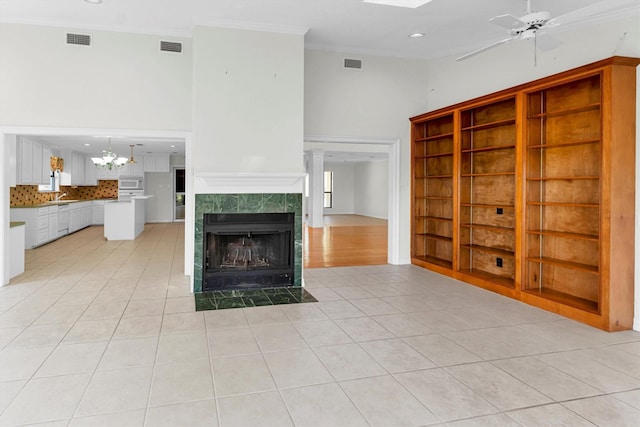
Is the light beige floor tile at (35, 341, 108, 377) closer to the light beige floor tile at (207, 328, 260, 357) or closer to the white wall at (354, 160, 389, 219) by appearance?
the light beige floor tile at (207, 328, 260, 357)

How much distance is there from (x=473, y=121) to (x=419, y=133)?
3.87ft

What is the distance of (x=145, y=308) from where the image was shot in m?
4.44

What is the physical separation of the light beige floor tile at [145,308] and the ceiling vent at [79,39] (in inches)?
130

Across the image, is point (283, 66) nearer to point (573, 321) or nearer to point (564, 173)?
point (564, 173)

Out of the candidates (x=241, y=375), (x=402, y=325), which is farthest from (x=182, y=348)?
(x=402, y=325)

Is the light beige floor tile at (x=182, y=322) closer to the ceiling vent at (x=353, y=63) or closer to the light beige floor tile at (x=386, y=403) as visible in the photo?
the light beige floor tile at (x=386, y=403)

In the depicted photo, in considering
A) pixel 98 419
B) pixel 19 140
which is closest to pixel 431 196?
pixel 98 419

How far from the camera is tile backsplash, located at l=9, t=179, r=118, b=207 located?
990cm

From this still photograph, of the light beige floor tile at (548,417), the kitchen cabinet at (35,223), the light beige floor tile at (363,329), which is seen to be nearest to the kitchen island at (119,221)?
the kitchen cabinet at (35,223)

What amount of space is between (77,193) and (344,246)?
32.1 ft

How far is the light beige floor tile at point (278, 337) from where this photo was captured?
338cm

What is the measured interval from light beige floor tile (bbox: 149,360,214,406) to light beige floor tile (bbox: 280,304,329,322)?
123 cm

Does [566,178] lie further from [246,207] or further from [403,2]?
[246,207]

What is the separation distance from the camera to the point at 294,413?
2.36 meters
